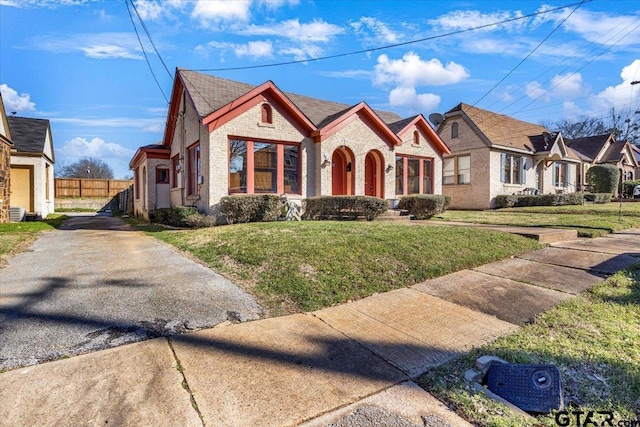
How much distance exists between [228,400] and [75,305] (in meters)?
2.71

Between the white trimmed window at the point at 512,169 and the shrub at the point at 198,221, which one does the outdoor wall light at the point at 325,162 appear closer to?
the shrub at the point at 198,221

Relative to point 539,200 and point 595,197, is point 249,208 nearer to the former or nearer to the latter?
point 539,200

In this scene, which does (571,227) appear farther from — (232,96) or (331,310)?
(232,96)

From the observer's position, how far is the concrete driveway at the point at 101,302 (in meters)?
3.10

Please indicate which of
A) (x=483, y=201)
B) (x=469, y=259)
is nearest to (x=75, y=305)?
(x=469, y=259)

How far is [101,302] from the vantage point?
13.2ft

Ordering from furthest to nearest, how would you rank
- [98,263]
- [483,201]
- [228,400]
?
[483,201], [98,263], [228,400]

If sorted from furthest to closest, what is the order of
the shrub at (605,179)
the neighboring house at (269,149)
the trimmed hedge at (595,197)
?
the shrub at (605,179), the trimmed hedge at (595,197), the neighboring house at (269,149)

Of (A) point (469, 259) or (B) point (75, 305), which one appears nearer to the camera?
(B) point (75, 305)

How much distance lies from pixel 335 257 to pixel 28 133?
2046cm

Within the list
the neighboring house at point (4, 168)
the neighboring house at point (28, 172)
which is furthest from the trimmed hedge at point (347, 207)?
the neighboring house at point (28, 172)

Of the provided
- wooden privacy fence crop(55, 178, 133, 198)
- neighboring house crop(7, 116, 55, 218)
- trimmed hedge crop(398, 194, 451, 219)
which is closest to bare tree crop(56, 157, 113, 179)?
wooden privacy fence crop(55, 178, 133, 198)

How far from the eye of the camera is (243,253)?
6.12m

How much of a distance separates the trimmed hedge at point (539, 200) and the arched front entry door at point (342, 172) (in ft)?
34.5
